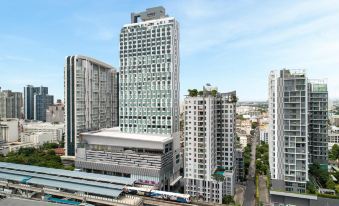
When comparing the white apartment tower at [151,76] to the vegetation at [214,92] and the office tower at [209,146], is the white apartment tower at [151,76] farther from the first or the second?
the vegetation at [214,92]

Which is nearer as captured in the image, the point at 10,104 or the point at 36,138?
the point at 36,138

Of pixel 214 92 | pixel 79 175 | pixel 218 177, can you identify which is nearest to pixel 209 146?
pixel 218 177

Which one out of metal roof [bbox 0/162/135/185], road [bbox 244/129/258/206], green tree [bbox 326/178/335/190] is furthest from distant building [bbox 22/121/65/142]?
green tree [bbox 326/178/335/190]

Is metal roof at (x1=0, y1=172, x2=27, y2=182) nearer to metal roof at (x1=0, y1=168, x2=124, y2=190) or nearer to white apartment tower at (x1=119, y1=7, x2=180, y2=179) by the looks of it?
metal roof at (x1=0, y1=168, x2=124, y2=190)

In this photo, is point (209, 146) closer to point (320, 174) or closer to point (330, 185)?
point (330, 185)

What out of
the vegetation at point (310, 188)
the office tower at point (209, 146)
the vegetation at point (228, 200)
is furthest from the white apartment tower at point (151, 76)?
the vegetation at point (310, 188)

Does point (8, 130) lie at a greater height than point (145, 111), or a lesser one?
lesser
